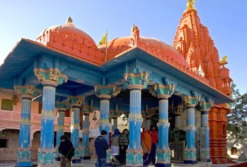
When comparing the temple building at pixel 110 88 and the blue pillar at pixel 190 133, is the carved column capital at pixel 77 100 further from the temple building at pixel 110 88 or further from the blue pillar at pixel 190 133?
the blue pillar at pixel 190 133

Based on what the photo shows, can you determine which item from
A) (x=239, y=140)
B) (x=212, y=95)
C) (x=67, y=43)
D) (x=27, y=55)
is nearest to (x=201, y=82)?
(x=212, y=95)

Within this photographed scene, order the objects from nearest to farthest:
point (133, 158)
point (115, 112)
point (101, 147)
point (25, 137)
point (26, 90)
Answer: point (101, 147) < point (133, 158) < point (25, 137) < point (26, 90) < point (115, 112)

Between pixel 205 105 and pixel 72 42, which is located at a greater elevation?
pixel 72 42

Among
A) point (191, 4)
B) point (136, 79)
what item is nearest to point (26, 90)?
point (136, 79)

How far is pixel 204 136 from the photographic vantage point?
1462 centimetres

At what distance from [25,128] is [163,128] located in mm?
5434

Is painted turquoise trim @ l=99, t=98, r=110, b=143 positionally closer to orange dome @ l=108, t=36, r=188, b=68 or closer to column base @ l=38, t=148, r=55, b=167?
orange dome @ l=108, t=36, r=188, b=68

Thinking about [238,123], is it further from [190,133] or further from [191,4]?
[190,133]

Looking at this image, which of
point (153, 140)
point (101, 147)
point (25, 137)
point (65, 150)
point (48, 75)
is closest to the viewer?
point (101, 147)


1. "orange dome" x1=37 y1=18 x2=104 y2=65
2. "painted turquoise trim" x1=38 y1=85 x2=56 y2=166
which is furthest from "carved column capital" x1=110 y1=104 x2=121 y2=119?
"painted turquoise trim" x1=38 y1=85 x2=56 y2=166

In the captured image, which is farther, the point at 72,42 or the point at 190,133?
the point at 190,133

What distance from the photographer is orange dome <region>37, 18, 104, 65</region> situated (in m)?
9.25

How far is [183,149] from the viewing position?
1416 cm

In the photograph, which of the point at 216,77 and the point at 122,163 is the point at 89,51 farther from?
the point at 216,77
